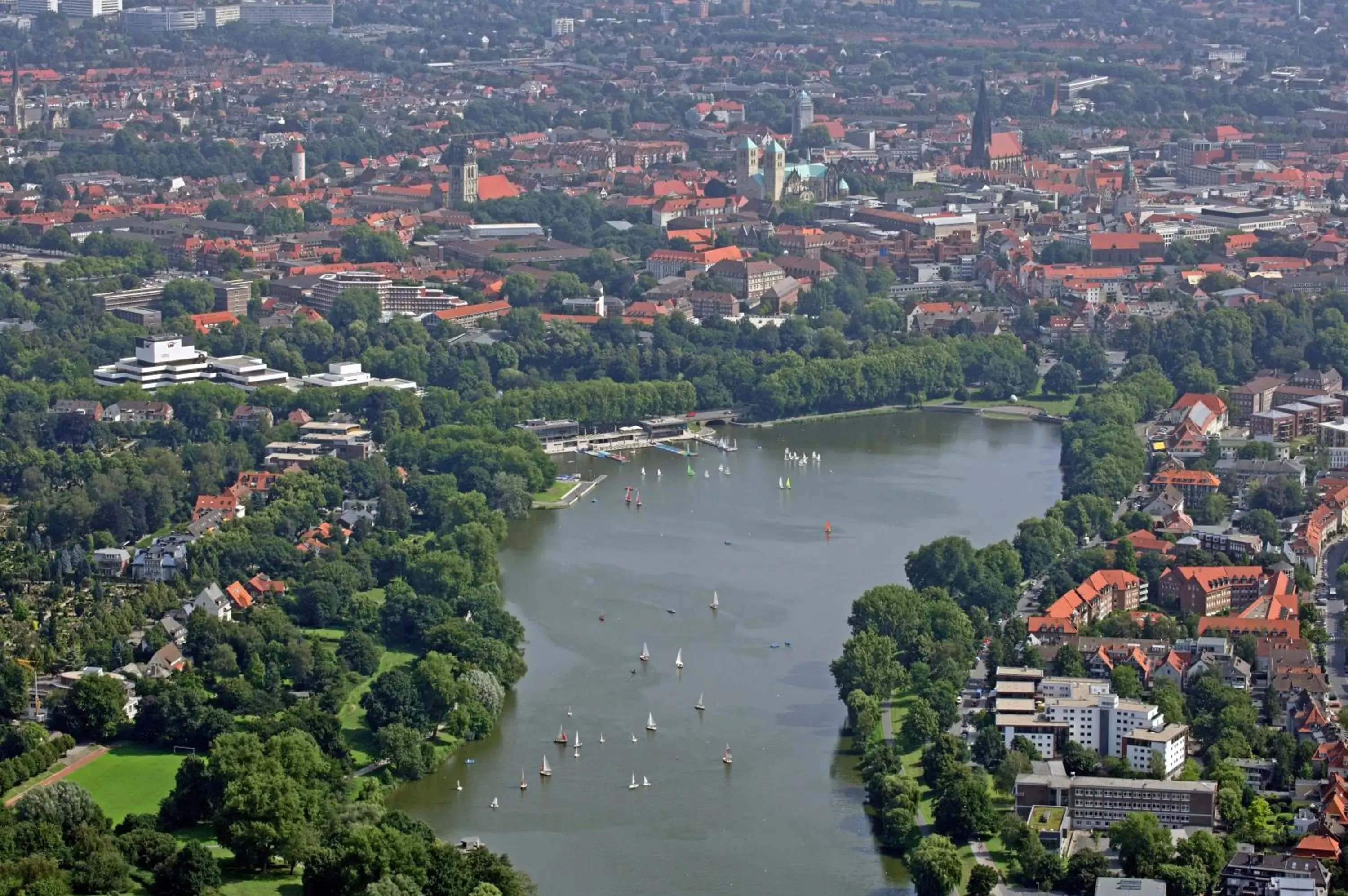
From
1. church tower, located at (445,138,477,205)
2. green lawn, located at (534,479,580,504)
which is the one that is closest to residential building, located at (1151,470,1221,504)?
green lawn, located at (534,479,580,504)

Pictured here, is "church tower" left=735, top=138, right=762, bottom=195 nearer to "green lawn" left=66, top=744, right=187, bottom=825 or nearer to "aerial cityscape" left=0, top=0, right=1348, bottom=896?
"aerial cityscape" left=0, top=0, right=1348, bottom=896

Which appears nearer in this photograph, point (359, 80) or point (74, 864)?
point (74, 864)

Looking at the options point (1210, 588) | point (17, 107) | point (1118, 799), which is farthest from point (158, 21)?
point (1118, 799)

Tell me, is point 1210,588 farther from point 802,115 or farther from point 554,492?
point 802,115

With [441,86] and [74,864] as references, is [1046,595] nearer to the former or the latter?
[74,864]

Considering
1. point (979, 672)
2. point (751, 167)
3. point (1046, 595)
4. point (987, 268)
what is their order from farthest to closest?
point (751, 167)
point (987, 268)
point (1046, 595)
point (979, 672)

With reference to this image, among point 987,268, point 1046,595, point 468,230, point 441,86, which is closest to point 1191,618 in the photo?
point 1046,595

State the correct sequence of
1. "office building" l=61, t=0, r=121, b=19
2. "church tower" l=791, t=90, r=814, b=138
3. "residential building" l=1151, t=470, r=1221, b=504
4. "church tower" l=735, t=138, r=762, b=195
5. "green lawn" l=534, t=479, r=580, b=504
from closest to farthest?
"residential building" l=1151, t=470, r=1221, b=504
"green lawn" l=534, t=479, r=580, b=504
"church tower" l=735, t=138, r=762, b=195
"church tower" l=791, t=90, r=814, b=138
"office building" l=61, t=0, r=121, b=19
